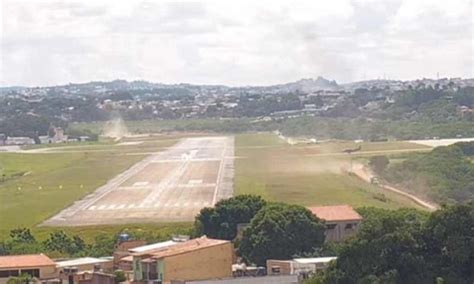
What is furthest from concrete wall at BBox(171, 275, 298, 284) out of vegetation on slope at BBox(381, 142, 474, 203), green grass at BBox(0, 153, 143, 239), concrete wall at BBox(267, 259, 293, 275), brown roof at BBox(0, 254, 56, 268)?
vegetation on slope at BBox(381, 142, 474, 203)

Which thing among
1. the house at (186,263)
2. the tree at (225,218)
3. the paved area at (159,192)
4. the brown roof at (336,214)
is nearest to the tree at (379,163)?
the paved area at (159,192)

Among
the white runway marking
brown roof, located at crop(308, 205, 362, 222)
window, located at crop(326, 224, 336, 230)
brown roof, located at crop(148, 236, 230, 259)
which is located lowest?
the white runway marking

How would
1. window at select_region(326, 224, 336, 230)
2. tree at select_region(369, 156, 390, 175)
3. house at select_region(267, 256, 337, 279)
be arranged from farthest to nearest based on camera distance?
tree at select_region(369, 156, 390, 175) < window at select_region(326, 224, 336, 230) < house at select_region(267, 256, 337, 279)

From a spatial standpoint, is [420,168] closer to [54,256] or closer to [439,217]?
[54,256]

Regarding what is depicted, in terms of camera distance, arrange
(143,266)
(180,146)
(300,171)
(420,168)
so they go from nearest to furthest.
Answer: (143,266)
(420,168)
(300,171)
(180,146)

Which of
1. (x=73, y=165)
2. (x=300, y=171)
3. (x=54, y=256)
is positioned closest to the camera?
(x=54, y=256)

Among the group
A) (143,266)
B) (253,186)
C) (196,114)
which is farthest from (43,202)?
(196,114)

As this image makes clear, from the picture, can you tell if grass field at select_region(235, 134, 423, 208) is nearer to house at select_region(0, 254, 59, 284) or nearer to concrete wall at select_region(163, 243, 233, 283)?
concrete wall at select_region(163, 243, 233, 283)
